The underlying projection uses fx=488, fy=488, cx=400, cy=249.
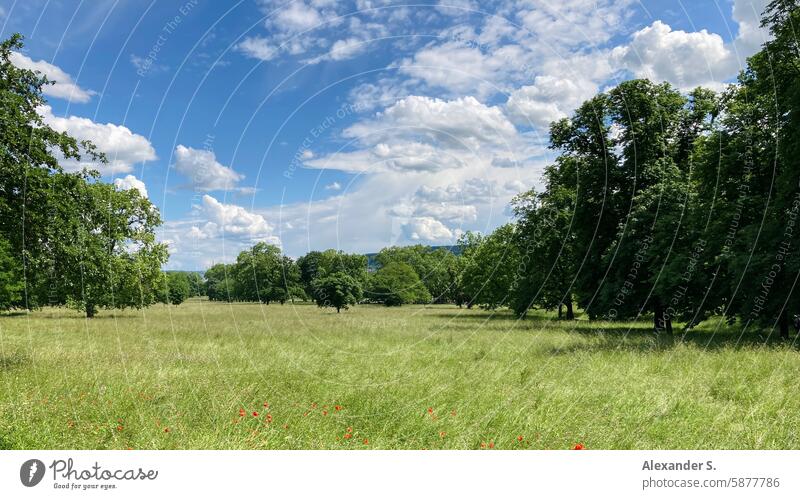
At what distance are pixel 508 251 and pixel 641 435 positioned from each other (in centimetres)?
4708

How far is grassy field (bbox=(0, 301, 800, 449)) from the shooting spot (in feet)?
25.4

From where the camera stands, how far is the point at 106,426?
25.9ft

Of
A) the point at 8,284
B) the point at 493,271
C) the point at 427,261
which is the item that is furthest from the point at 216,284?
the point at 493,271

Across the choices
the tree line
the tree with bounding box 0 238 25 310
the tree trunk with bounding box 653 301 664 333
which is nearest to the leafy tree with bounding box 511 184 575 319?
the tree line

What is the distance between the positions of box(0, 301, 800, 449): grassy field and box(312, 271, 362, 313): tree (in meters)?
32.0

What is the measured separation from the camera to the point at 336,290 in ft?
164

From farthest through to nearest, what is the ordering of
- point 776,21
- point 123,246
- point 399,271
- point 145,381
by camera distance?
point 399,271, point 123,246, point 776,21, point 145,381

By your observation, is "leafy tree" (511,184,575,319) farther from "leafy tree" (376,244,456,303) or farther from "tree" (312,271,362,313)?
"leafy tree" (376,244,456,303)

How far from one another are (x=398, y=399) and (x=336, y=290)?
40311 millimetres

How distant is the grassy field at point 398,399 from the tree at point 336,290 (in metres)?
32.0

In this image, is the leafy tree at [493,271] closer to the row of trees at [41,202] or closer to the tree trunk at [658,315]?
the tree trunk at [658,315]

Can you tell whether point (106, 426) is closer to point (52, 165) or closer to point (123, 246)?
point (52, 165)

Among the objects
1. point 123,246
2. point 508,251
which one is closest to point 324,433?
point 123,246

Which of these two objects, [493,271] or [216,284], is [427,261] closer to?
[493,271]
